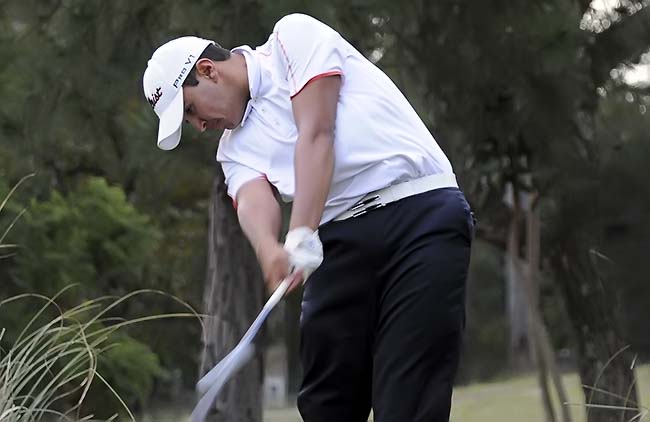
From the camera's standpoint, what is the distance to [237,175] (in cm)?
364

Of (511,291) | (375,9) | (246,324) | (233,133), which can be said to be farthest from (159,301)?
(511,291)

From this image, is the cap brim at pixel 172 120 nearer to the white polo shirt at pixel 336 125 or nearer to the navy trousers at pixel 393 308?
the white polo shirt at pixel 336 125

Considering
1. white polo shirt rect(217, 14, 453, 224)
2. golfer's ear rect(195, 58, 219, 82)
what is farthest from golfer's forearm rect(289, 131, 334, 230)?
golfer's ear rect(195, 58, 219, 82)

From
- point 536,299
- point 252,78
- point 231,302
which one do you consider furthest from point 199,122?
point 536,299

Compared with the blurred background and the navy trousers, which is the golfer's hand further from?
the blurred background

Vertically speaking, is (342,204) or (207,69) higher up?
(207,69)

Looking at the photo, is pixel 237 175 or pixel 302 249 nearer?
pixel 302 249

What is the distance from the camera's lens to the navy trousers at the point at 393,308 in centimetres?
339

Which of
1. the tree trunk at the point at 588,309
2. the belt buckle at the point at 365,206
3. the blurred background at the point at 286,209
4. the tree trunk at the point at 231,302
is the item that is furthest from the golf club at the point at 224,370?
the tree trunk at the point at 588,309

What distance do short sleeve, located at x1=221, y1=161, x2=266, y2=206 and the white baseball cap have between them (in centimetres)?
17

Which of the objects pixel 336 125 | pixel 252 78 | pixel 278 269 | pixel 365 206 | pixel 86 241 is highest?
pixel 252 78

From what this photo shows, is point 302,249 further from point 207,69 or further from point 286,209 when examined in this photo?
point 286,209

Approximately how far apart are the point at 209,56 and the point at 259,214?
1.41ft

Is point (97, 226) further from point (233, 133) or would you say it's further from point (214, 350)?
point (233, 133)
